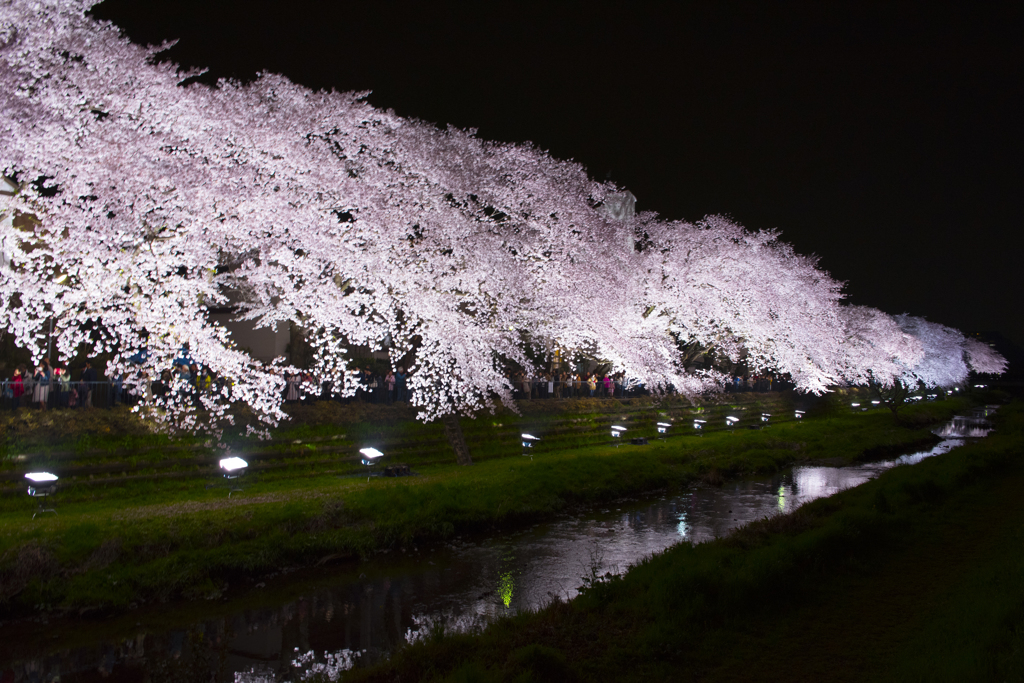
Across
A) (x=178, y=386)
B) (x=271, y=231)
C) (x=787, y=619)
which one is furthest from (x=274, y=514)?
(x=787, y=619)

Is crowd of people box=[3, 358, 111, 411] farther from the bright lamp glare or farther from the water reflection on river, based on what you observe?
the water reflection on river

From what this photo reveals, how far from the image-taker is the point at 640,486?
19.1 meters

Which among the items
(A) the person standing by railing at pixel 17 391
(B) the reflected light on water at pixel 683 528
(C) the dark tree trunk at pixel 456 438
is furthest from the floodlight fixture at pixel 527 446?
(A) the person standing by railing at pixel 17 391

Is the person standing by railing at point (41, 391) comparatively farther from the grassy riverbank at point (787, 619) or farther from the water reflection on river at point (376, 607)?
the grassy riverbank at point (787, 619)

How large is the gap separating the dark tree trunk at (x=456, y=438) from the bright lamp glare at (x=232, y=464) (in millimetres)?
7495

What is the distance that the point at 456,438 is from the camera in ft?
67.9

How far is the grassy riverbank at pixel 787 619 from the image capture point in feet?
19.9

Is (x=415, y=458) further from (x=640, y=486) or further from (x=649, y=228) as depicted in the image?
(x=649, y=228)

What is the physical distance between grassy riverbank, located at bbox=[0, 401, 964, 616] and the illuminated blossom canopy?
6.43 feet

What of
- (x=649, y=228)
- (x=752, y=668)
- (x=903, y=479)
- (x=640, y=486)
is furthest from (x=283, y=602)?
(x=649, y=228)

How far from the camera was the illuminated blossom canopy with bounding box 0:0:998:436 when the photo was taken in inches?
530

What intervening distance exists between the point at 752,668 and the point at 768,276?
27291mm

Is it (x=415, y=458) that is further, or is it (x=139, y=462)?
(x=415, y=458)

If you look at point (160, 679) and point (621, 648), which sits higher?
point (621, 648)
